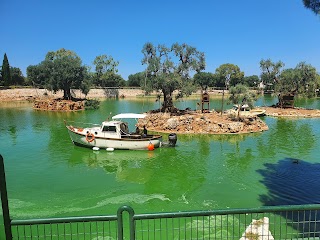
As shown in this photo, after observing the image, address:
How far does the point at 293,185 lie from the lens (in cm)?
1429

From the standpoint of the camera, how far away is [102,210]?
467 inches

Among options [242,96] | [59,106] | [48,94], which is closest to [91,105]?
[59,106]

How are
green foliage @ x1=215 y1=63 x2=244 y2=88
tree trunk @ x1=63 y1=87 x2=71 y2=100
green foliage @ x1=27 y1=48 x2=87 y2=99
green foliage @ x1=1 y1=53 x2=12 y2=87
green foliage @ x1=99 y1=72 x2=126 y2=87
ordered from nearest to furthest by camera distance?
green foliage @ x1=27 y1=48 x2=87 y2=99, tree trunk @ x1=63 y1=87 x2=71 y2=100, green foliage @ x1=1 y1=53 x2=12 y2=87, green foliage @ x1=99 y1=72 x2=126 y2=87, green foliage @ x1=215 y1=63 x2=244 y2=88

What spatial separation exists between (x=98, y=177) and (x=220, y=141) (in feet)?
40.8

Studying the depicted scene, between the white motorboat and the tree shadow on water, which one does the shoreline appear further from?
the tree shadow on water

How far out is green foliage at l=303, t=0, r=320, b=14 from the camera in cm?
1147

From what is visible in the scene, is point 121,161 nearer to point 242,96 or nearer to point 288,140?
point 288,140

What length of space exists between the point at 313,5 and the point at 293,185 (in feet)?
27.3

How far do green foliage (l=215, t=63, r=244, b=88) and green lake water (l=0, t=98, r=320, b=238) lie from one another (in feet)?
293

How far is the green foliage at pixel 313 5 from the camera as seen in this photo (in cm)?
1147

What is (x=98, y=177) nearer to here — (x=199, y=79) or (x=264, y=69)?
(x=264, y=69)

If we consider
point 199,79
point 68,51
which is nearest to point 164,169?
point 68,51

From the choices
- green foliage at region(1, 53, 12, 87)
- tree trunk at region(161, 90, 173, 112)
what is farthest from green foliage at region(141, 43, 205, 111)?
green foliage at region(1, 53, 12, 87)

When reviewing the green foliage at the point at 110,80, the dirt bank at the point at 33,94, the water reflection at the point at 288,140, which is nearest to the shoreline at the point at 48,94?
the dirt bank at the point at 33,94
